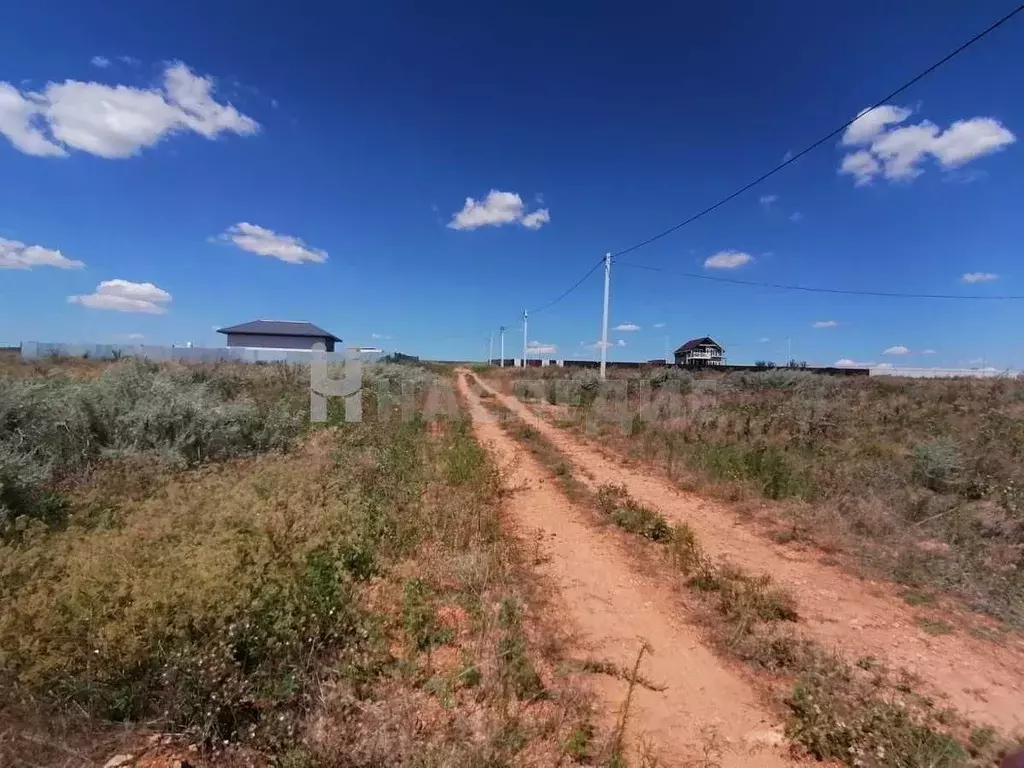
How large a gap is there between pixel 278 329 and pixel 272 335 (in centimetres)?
129

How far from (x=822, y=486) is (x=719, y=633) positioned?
15.7 ft

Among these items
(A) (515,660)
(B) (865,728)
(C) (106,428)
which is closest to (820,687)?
(B) (865,728)

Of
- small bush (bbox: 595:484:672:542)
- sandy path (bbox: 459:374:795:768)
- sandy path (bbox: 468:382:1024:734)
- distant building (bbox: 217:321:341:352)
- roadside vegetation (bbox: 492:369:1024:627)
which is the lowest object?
sandy path (bbox: 459:374:795:768)

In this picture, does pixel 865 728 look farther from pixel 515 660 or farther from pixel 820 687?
pixel 515 660

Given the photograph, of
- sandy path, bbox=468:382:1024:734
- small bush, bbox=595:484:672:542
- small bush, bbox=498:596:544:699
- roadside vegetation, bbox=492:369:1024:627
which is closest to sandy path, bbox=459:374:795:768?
small bush, bbox=595:484:672:542

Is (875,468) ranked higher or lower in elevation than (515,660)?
higher

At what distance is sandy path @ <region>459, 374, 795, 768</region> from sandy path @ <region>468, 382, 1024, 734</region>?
1107 mm

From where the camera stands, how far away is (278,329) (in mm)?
48188

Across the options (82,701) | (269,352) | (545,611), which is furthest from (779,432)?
(269,352)

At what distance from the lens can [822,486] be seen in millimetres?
7605

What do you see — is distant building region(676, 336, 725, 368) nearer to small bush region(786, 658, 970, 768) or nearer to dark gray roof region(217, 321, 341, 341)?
dark gray roof region(217, 321, 341, 341)

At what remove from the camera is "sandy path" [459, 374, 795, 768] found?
9.25 ft

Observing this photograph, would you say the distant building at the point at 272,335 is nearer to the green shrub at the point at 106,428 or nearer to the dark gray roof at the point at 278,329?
the dark gray roof at the point at 278,329

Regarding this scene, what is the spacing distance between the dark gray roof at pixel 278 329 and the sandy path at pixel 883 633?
4782cm
